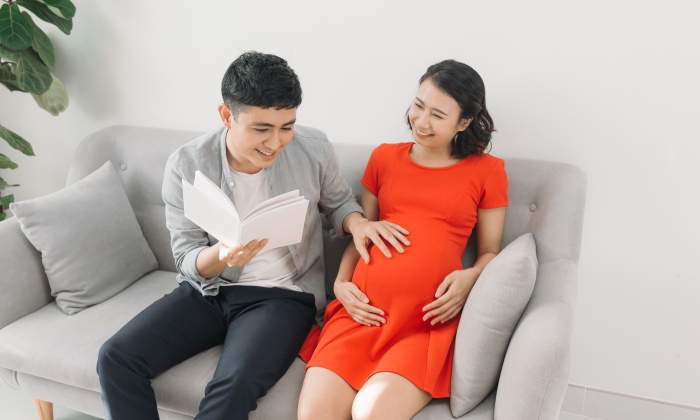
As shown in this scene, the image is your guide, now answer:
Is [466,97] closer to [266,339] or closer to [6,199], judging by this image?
[266,339]

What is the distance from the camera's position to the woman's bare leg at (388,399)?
1.26 m

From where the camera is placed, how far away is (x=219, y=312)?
1.61 meters

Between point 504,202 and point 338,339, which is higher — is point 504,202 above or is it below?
above

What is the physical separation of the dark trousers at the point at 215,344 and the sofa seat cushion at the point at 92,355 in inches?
1.5

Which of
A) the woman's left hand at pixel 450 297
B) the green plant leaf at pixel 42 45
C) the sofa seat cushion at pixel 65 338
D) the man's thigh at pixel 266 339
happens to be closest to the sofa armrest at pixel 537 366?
the woman's left hand at pixel 450 297

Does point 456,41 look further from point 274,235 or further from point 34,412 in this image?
point 34,412

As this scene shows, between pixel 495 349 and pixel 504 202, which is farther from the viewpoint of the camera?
pixel 504 202

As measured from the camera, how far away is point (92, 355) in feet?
5.09

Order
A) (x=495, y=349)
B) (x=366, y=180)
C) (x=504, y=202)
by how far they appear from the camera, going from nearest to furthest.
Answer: (x=495, y=349) < (x=504, y=202) < (x=366, y=180)

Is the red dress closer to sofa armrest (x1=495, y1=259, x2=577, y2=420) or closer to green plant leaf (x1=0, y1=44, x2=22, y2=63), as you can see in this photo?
sofa armrest (x1=495, y1=259, x2=577, y2=420)

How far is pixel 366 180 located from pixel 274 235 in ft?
1.50

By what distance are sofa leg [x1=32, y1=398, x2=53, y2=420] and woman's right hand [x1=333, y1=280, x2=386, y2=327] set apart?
1.06 metres

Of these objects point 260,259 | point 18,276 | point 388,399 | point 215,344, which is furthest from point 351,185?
point 18,276

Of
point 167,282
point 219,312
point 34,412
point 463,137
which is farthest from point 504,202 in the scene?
point 34,412
